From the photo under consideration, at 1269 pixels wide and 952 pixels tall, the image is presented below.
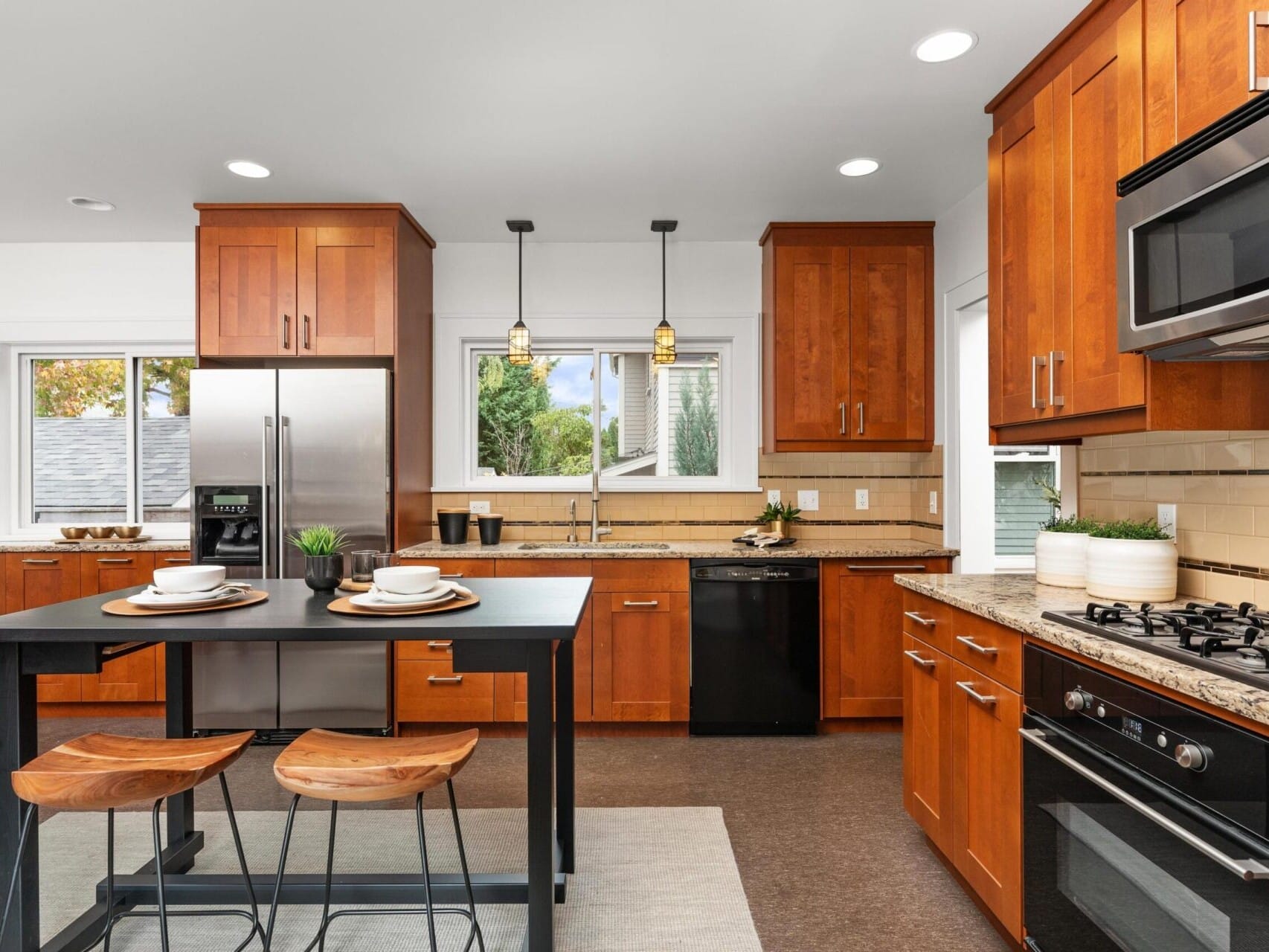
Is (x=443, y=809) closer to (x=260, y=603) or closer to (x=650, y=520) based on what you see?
(x=260, y=603)

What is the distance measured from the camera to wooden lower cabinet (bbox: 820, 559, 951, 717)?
369cm

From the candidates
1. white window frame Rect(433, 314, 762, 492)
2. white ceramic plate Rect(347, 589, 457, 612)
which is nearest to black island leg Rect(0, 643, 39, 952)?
white ceramic plate Rect(347, 589, 457, 612)

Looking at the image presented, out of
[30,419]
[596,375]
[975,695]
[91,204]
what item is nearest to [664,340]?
[596,375]

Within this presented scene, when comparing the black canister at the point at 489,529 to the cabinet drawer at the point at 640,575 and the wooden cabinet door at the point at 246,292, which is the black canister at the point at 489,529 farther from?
the wooden cabinet door at the point at 246,292

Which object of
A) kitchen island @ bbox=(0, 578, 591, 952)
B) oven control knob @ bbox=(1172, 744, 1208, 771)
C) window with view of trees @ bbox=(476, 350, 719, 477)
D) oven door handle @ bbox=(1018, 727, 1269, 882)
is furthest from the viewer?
window with view of trees @ bbox=(476, 350, 719, 477)

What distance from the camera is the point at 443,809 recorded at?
2926mm

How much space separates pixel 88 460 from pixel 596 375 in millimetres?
Result: 3135

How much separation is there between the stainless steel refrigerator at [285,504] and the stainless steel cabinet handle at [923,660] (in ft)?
7.78

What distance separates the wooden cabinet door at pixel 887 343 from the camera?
13.0 feet

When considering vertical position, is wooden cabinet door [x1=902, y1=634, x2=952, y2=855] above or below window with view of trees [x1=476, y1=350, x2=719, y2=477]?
below

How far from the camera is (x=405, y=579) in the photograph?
1823 millimetres

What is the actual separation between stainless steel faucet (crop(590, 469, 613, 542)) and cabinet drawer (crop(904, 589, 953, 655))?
1941 mm

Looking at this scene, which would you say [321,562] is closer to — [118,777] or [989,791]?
[118,777]

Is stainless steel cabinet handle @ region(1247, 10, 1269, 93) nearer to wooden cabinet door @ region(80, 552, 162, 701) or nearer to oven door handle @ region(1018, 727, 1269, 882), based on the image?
oven door handle @ region(1018, 727, 1269, 882)
